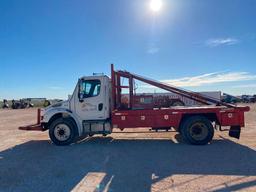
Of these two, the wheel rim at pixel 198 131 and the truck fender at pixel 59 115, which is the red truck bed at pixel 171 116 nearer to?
the wheel rim at pixel 198 131

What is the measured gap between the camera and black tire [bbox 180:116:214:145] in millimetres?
10539

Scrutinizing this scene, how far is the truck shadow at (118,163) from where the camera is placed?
20.5ft

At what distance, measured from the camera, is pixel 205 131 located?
10602mm

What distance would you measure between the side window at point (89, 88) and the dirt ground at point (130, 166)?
6.76ft

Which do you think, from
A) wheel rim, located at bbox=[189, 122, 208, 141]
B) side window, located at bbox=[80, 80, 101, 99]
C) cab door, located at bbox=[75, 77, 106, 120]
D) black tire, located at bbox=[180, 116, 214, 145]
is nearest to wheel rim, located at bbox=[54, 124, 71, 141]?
cab door, located at bbox=[75, 77, 106, 120]

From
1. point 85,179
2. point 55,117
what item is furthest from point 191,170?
point 55,117

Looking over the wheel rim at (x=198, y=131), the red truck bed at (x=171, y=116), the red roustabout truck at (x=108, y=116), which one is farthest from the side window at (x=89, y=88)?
the wheel rim at (x=198, y=131)

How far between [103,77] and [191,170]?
5650 mm

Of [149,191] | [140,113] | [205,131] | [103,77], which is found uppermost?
[103,77]

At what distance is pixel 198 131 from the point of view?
10.7m

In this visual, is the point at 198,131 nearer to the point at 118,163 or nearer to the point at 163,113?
the point at 163,113

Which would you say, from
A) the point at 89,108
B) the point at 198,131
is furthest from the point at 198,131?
the point at 89,108

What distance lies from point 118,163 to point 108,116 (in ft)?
11.9

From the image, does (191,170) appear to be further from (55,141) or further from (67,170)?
(55,141)
